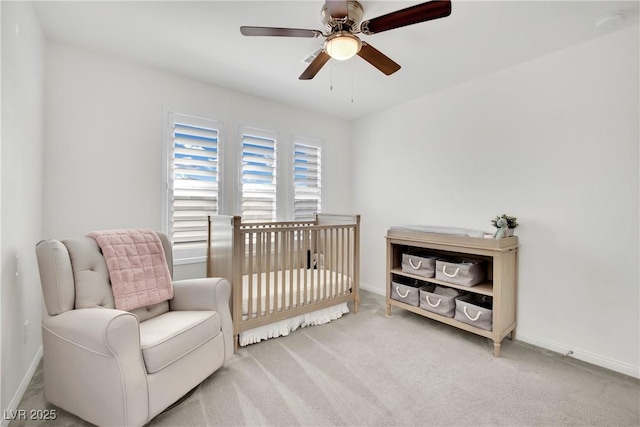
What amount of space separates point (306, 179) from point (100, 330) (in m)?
2.82

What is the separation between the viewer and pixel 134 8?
74.5 inches

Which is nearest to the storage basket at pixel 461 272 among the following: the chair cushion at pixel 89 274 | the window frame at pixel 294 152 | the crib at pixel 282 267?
the crib at pixel 282 267

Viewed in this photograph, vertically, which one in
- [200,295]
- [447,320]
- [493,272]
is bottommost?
[447,320]

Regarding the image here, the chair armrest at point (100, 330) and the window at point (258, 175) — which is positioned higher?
the window at point (258, 175)

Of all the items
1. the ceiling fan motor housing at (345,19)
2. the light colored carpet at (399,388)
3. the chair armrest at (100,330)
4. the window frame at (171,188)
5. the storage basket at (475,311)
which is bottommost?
the light colored carpet at (399,388)

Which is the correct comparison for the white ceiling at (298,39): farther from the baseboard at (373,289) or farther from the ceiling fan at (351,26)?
the baseboard at (373,289)

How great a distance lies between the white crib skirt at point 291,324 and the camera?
7.99 feet

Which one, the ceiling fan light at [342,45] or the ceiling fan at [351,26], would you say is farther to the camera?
the ceiling fan light at [342,45]

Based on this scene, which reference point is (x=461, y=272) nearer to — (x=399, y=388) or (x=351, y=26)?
(x=399, y=388)

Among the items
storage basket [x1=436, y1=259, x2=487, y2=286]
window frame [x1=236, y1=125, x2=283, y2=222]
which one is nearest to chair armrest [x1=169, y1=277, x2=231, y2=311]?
window frame [x1=236, y1=125, x2=283, y2=222]

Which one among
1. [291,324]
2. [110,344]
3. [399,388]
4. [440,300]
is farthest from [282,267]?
[440,300]

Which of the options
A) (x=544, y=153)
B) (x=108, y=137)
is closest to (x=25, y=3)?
(x=108, y=137)

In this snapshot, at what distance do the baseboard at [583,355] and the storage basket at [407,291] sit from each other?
0.90 meters

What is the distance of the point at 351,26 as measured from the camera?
1656 millimetres
